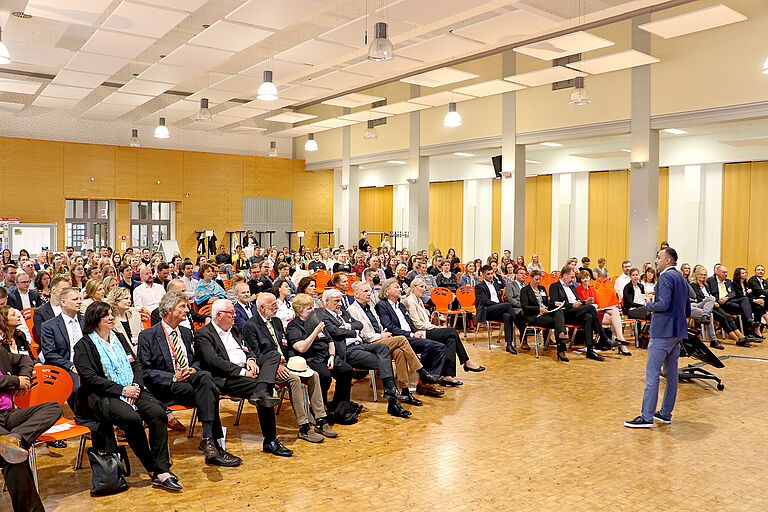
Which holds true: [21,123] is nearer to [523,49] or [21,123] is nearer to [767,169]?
[523,49]

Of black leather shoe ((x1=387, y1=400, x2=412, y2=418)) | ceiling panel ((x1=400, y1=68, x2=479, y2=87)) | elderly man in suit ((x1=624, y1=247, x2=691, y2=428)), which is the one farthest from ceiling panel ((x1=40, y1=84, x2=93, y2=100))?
elderly man in suit ((x1=624, y1=247, x2=691, y2=428))

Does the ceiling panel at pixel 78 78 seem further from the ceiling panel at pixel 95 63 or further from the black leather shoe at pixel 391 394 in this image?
the black leather shoe at pixel 391 394

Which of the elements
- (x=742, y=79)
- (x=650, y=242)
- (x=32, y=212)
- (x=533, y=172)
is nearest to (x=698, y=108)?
(x=742, y=79)

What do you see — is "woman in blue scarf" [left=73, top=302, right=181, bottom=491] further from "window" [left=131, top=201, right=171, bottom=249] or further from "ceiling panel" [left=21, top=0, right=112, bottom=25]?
"window" [left=131, top=201, right=171, bottom=249]

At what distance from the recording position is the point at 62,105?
1554 cm

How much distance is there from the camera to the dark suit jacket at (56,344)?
4.54m

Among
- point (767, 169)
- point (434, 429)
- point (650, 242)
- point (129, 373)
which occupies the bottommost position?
point (434, 429)

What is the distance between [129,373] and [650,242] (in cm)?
1056

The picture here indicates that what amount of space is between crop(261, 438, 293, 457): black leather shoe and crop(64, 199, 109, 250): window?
17.1 m

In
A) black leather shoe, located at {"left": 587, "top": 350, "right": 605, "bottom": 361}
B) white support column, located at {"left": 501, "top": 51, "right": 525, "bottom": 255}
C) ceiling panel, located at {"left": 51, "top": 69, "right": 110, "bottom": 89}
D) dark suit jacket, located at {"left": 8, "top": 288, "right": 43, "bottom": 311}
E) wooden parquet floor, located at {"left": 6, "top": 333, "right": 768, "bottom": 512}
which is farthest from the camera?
white support column, located at {"left": 501, "top": 51, "right": 525, "bottom": 255}

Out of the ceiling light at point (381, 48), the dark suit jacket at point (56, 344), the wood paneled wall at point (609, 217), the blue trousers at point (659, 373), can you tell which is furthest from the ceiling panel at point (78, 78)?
the wood paneled wall at point (609, 217)

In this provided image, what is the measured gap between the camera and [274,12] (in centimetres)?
838

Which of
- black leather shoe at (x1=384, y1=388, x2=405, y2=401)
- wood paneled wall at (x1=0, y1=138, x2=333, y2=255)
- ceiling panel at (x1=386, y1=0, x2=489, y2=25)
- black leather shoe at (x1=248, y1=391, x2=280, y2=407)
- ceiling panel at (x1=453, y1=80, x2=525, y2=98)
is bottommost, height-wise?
black leather shoe at (x1=384, y1=388, x2=405, y2=401)

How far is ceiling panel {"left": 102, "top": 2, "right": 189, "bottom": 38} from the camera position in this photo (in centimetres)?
831
